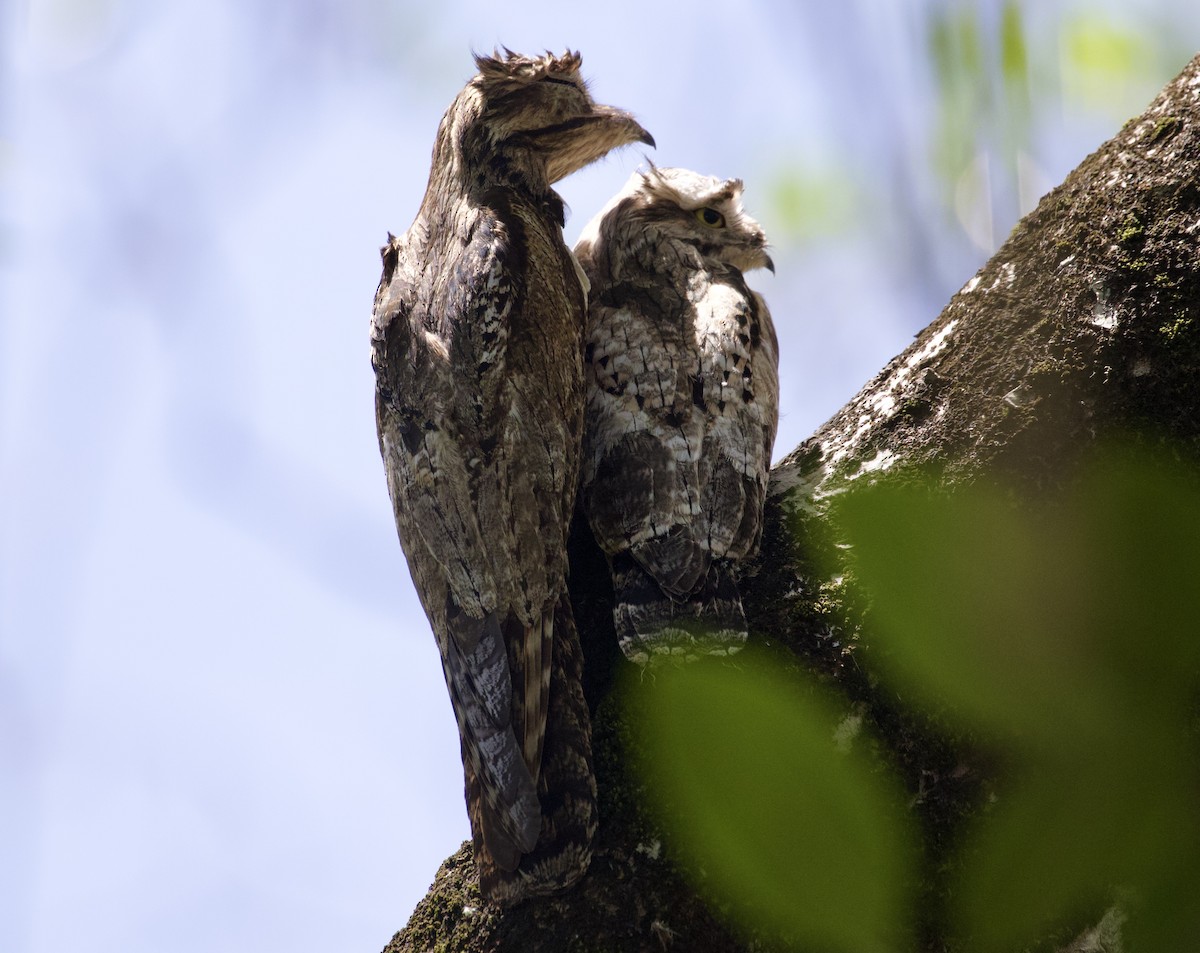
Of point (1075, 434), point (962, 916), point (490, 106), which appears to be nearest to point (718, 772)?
point (962, 916)

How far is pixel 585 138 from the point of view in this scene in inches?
137

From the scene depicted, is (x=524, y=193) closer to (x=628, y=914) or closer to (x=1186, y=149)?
(x=1186, y=149)

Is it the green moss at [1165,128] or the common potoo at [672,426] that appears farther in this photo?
the common potoo at [672,426]

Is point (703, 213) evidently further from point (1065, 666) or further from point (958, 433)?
point (1065, 666)

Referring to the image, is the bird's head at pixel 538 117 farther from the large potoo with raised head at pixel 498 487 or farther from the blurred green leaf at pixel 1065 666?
the blurred green leaf at pixel 1065 666

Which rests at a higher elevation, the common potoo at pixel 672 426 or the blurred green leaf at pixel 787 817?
the common potoo at pixel 672 426

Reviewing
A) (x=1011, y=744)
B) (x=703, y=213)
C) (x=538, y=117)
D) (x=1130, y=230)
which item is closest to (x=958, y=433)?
(x=1130, y=230)

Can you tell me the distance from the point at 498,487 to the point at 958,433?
38.4 inches

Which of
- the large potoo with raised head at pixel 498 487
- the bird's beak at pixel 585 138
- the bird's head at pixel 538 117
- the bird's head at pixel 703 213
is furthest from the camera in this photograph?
the bird's head at pixel 703 213

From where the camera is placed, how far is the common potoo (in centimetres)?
252

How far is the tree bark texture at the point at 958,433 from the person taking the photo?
2.08m

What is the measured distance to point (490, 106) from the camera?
10.6ft

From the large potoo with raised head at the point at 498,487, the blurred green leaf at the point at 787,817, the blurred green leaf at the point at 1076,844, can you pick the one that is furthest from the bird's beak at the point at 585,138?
the blurred green leaf at the point at 1076,844

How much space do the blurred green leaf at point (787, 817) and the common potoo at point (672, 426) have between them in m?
0.23
